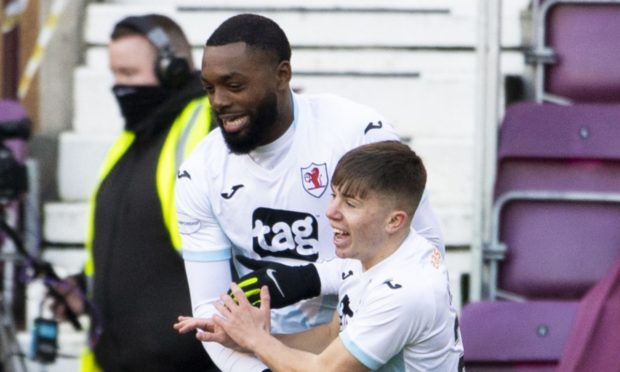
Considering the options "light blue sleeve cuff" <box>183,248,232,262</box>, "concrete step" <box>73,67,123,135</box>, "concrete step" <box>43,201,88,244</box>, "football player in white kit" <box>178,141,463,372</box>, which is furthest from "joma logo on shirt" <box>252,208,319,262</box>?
"concrete step" <box>73,67,123,135</box>

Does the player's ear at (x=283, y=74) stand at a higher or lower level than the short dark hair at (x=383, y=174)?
higher

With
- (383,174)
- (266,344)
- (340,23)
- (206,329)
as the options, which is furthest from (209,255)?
(340,23)

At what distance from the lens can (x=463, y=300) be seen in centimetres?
649

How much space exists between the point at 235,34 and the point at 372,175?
542mm

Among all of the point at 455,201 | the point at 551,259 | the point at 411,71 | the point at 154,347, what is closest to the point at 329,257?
the point at 154,347

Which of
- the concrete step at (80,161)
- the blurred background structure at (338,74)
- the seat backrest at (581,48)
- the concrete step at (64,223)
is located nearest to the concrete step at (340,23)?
the blurred background structure at (338,74)

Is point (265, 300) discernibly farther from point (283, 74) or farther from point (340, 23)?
point (340, 23)

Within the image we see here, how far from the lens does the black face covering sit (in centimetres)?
507

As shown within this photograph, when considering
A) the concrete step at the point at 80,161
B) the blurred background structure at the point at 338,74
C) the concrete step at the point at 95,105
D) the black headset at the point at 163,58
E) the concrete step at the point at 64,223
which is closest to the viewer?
the black headset at the point at 163,58

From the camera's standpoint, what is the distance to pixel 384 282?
3541mm

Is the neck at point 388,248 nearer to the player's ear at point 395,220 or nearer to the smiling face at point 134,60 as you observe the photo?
the player's ear at point 395,220

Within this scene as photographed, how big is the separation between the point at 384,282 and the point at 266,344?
317mm

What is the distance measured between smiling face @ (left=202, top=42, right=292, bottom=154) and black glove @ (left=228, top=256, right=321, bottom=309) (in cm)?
30

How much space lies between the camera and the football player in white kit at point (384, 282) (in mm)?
3512
